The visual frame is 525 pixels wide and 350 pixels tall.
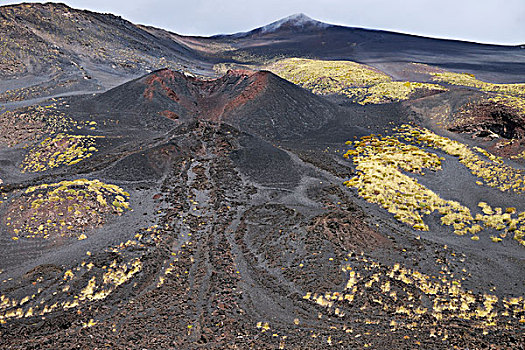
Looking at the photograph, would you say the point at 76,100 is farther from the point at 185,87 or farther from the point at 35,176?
the point at 35,176

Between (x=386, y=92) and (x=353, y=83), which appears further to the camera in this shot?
(x=353, y=83)

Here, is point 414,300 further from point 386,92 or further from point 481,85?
point 481,85

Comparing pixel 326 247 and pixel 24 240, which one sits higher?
pixel 24 240

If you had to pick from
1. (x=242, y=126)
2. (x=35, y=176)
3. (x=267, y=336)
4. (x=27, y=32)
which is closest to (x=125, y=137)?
(x=35, y=176)

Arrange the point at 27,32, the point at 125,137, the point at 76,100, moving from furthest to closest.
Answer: the point at 27,32 → the point at 76,100 → the point at 125,137

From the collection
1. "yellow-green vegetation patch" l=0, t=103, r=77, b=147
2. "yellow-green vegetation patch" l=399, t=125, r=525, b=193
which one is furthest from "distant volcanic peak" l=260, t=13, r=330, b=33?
"yellow-green vegetation patch" l=0, t=103, r=77, b=147

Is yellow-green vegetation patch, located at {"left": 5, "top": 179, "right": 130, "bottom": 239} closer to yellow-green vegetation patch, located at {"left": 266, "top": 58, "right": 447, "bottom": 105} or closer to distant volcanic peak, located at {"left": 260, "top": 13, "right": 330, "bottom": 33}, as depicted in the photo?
yellow-green vegetation patch, located at {"left": 266, "top": 58, "right": 447, "bottom": 105}

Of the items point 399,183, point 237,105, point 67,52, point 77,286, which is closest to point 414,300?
point 399,183
